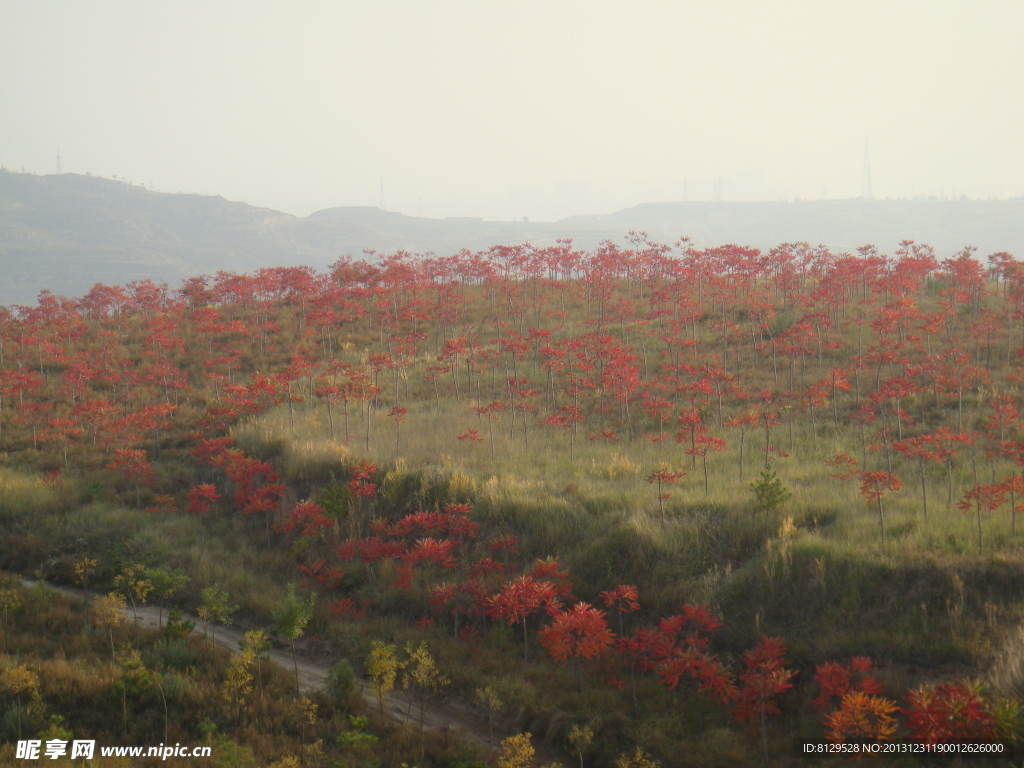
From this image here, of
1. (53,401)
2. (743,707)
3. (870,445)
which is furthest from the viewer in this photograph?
(53,401)

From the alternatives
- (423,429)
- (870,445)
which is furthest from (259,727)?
(870,445)

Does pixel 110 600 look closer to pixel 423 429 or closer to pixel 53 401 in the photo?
pixel 423 429

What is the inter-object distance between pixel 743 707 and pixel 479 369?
599 inches

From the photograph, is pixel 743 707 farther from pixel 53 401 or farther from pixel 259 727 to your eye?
pixel 53 401

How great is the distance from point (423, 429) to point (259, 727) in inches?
370

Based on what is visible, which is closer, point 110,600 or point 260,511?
point 110,600

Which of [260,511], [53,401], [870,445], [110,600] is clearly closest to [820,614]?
[870,445]

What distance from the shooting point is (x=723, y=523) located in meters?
9.09

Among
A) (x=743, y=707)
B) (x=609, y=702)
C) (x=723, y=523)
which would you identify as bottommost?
(x=609, y=702)

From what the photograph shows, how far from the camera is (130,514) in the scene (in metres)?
13.2

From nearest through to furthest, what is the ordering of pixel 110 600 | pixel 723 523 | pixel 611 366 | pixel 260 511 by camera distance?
pixel 110 600 → pixel 723 523 → pixel 260 511 → pixel 611 366

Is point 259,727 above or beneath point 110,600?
beneath

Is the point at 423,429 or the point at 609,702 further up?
the point at 423,429

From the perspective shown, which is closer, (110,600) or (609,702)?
(609,702)
